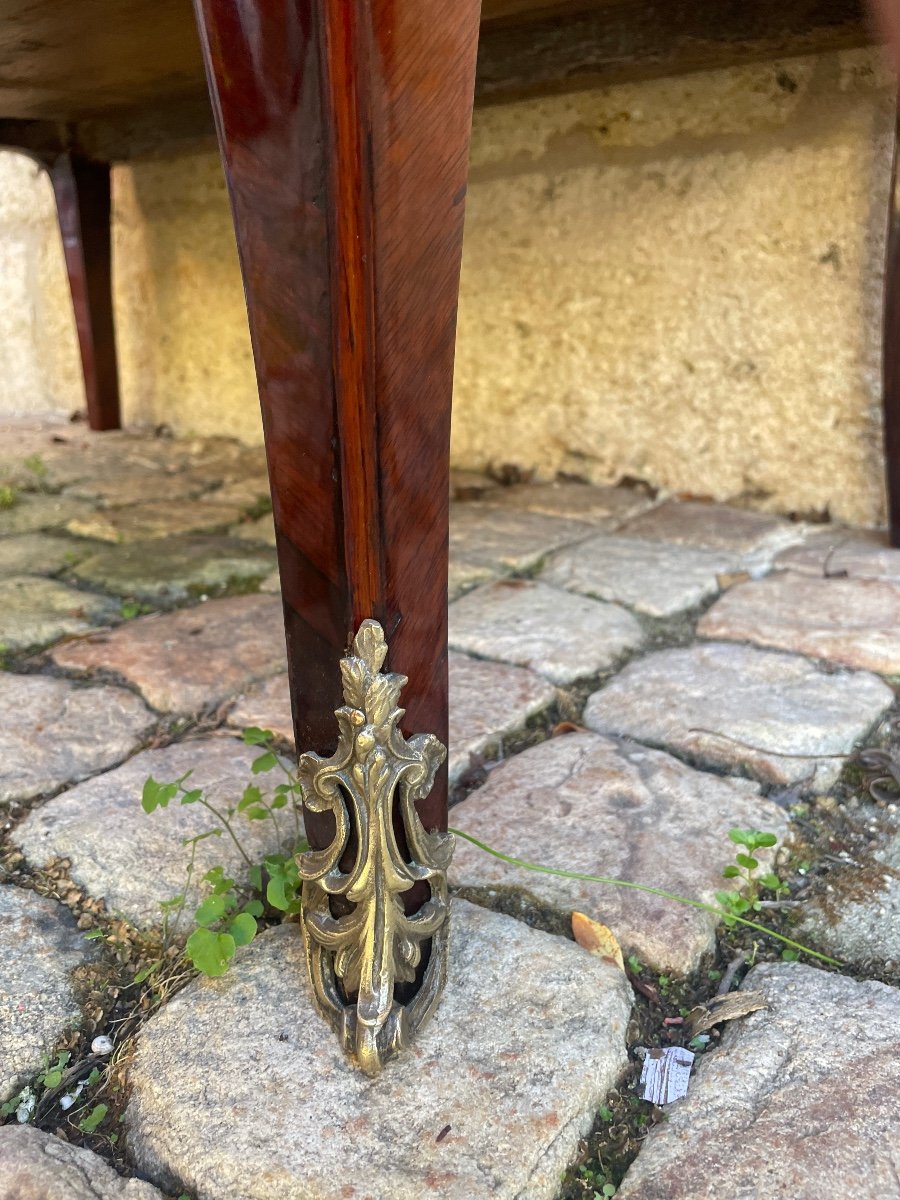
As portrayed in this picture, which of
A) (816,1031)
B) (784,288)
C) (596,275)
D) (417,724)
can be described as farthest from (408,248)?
(596,275)

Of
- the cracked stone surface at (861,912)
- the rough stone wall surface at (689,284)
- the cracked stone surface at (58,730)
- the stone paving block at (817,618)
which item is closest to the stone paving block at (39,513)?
the cracked stone surface at (58,730)

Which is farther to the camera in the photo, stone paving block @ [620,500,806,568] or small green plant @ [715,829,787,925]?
stone paving block @ [620,500,806,568]

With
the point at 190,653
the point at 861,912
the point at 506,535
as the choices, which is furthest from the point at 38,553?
the point at 861,912

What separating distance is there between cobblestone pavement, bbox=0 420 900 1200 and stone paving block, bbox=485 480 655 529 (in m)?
0.29

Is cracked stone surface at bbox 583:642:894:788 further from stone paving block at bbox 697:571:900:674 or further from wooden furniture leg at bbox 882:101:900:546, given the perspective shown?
wooden furniture leg at bbox 882:101:900:546

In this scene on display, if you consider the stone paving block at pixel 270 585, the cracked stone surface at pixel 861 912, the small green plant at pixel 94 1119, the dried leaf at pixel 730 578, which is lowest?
the small green plant at pixel 94 1119

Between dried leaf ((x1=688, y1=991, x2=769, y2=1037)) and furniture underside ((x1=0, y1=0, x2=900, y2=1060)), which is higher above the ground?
furniture underside ((x1=0, y1=0, x2=900, y2=1060))

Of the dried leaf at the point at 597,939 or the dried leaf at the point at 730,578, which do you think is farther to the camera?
the dried leaf at the point at 730,578

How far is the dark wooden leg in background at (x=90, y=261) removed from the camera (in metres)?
3.26

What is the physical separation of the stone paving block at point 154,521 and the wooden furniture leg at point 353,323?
175 centimetres

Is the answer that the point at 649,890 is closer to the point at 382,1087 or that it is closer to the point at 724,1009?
the point at 724,1009

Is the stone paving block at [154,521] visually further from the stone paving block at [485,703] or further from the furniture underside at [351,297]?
the furniture underside at [351,297]

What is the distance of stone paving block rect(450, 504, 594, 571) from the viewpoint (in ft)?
7.23

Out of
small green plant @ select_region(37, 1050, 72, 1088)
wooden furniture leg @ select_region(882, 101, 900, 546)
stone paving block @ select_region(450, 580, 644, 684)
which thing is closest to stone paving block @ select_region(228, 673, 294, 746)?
stone paving block @ select_region(450, 580, 644, 684)
